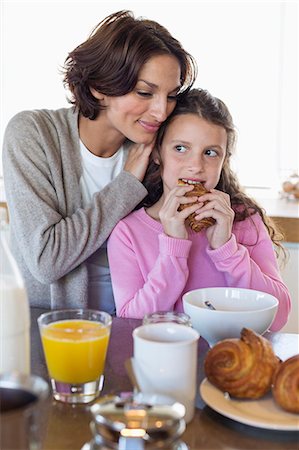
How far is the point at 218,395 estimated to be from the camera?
3.04 ft

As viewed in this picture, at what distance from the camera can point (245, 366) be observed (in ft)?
2.94

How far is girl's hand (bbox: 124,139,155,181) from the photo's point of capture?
160 cm

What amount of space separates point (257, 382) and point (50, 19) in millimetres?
2291

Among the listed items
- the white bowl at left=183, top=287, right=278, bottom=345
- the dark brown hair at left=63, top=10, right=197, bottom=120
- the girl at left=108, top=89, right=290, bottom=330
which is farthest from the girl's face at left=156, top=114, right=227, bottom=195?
the white bowl at left=183, top=287, right=278, bottom=345

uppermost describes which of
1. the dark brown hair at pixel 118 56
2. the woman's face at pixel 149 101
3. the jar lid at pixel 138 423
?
the dark brown hair at pixel 118 56

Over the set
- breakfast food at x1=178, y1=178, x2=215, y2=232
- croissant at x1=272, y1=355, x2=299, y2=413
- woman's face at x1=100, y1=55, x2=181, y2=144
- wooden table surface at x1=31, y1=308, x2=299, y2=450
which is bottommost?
wooden table surface at x1=31, y1=308, x2=299, y2=450

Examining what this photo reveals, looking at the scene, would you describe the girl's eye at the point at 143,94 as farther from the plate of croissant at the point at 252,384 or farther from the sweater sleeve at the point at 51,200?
the plate of croissant at the point at 252,384

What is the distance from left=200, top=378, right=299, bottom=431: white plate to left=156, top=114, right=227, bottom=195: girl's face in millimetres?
673

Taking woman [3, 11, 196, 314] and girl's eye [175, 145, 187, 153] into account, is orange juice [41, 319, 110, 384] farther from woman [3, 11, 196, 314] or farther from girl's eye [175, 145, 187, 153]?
girl's eye [175, 145, 187, 153]

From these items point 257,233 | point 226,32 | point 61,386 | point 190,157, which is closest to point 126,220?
point 190,157

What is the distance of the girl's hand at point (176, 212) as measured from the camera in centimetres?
146

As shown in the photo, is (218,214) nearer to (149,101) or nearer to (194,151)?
(194,151)

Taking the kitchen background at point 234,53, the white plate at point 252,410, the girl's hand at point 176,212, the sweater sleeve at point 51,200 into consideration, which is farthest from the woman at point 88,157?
the kitchen background at point 234,53

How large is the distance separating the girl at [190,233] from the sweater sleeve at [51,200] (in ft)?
0.23
